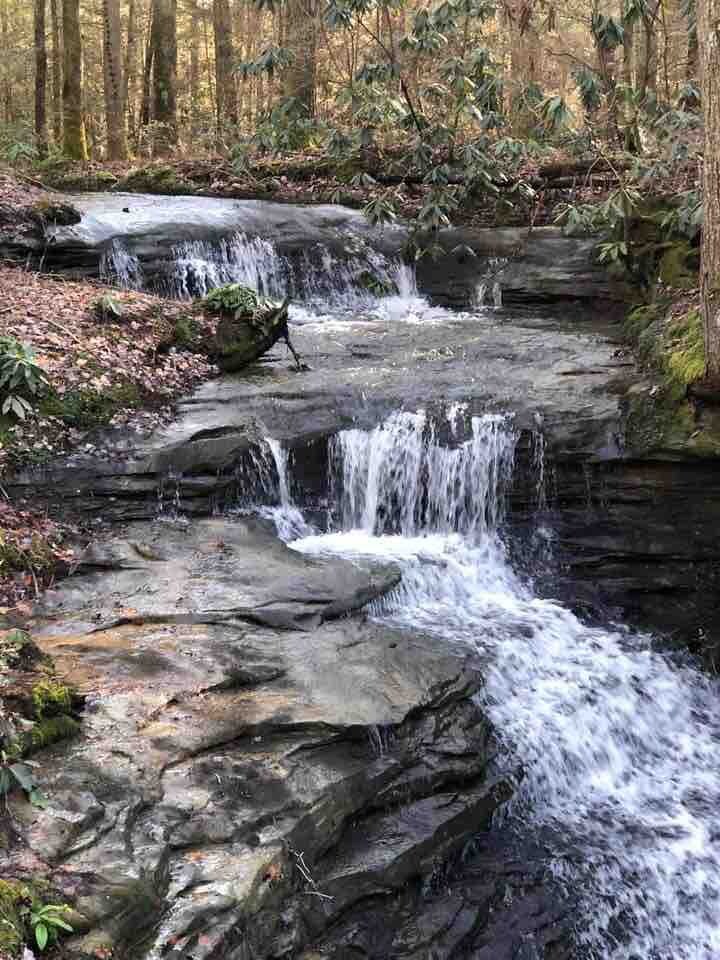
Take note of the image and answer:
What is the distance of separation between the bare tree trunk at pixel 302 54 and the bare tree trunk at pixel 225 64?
1.98 m

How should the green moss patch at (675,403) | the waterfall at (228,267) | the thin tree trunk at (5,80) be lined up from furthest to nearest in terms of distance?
the thin tree trunk at (5,80) → the waterfall at (228,267) → the green moss patch at (675,403)

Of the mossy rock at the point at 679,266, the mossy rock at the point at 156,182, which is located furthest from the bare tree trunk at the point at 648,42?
the mossy rock at the point at 156,182

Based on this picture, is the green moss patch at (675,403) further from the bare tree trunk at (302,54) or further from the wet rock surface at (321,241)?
the bare tree trunk at (302,54)

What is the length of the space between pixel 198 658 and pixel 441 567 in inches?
104

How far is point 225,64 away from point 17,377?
597 inches

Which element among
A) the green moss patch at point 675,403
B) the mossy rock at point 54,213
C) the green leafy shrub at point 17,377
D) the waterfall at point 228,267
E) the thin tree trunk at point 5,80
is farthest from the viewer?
the thin tree trunk at point 5,80

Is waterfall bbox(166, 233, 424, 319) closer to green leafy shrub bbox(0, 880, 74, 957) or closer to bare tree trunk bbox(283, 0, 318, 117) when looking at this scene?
bare tree trunk bbox(283, 0, 318, 117)

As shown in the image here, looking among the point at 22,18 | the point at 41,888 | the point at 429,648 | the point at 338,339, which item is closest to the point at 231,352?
the point at 338,339

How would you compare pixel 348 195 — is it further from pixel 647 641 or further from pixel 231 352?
pixel 647 641

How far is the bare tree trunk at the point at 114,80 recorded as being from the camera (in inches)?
650

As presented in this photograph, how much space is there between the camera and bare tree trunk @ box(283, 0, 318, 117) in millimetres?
16875

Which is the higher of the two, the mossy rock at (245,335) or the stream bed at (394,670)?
the mossy rock at (245,335)

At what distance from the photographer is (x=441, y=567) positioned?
7.31m

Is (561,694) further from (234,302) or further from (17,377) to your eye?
(234,302)
